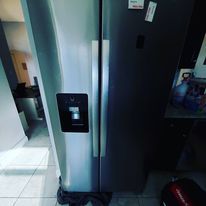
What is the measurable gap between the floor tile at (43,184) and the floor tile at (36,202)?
4 centimetres

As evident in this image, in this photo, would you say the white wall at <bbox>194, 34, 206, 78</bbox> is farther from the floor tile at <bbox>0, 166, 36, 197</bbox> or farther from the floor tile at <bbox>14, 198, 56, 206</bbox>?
the floor tile at <bbox>0, 166, 36, 197</bbox>

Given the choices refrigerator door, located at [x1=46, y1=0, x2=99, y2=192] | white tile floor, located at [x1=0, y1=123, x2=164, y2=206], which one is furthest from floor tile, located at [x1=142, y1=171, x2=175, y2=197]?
refrigerator door, located at [x1=46, y1=0, x2=99, y2=192]

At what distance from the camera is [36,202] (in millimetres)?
1441

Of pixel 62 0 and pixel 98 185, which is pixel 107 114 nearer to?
pixel 62 0

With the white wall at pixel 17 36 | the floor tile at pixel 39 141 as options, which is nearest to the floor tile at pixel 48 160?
the floor tile at pixel 39 141

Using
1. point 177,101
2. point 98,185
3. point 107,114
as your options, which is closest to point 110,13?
point 107,114

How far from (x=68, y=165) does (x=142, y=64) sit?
1014mm

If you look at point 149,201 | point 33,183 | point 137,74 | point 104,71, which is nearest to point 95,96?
point 104,71

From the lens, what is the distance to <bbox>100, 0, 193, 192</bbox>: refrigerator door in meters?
0.76

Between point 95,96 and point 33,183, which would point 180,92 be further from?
point 33,183

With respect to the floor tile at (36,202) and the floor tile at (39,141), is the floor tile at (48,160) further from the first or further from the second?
the floor tile at (36,202)

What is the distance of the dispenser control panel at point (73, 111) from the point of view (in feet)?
3.12

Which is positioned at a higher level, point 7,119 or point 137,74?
point 137,74

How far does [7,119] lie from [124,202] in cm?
170
